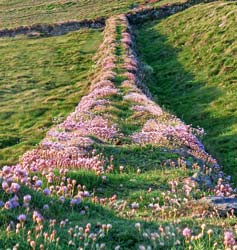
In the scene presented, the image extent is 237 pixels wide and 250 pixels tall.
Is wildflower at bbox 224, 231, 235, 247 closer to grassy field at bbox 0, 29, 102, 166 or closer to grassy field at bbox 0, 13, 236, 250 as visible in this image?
grassy field at bbox 0, 13, 236, 250

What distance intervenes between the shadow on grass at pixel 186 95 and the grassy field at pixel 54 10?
2512 centimetres

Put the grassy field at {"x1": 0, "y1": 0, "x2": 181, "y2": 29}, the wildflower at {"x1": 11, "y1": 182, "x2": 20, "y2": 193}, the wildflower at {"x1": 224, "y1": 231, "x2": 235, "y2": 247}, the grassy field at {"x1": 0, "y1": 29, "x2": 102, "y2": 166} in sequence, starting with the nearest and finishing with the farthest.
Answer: the wildflower at {"x1": 224, "y1": 231, "x2": 235, "y2": 247}
the wildflower at {"x1": 11, "y1": 182, "x2": 20, "y2": 193}
the grassy field at {"x1": 0, "y1": 29, "x2": 102, "y2": 166}
the grassy field at {"x1": 0, "y1": 0, "x2": 181, "y2": 29}

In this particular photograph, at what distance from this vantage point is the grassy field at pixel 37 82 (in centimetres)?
2514

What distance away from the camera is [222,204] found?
925 centimetres

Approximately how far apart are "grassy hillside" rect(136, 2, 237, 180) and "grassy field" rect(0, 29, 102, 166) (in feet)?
18.8

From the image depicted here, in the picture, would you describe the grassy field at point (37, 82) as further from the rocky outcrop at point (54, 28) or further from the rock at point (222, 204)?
the rock at point (222, 204)

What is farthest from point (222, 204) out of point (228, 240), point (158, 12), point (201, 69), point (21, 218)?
point (158, 12)

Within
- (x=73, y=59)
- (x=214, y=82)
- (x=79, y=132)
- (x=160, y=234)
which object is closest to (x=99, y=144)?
(x=79, y=132)

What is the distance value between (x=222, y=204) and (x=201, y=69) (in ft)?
82.7

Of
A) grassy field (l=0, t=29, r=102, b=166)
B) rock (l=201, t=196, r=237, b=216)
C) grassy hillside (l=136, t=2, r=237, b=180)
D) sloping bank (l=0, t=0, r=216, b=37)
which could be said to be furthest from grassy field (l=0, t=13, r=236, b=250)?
sloping bank (l=0, t=0, r=216, b=37)

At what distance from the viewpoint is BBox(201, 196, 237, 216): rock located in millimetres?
9016

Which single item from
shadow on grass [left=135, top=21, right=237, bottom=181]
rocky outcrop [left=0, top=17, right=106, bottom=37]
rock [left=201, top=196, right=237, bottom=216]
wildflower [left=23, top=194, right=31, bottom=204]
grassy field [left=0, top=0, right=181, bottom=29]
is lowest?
grassy field [left=0, top=0, right=181, bottom=29]

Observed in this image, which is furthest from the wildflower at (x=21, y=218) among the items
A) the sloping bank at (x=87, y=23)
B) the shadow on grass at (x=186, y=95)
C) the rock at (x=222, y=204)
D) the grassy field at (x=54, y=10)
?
the grassy field at (x=54, y=10)

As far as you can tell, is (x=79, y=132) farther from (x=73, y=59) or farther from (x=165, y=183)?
(x=73, y=59)
